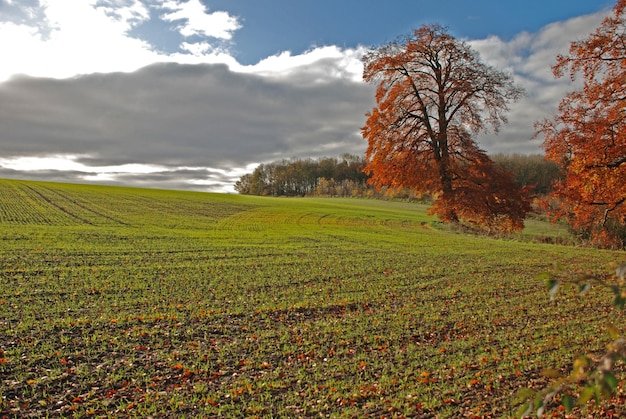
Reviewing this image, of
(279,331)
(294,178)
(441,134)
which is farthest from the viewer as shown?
(294,178)

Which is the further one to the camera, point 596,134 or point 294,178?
point 294,178

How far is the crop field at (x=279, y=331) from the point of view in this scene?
680 cm

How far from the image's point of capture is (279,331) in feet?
32.6

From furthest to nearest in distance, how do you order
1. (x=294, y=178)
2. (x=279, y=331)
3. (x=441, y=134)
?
(x=294, y=178) < (x=441, y=134) < (x=279, y=331)

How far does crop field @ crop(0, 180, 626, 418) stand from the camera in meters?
6.80

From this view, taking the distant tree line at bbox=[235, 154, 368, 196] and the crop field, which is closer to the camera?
the crop field

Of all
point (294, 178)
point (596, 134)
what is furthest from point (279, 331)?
point (294, 178)

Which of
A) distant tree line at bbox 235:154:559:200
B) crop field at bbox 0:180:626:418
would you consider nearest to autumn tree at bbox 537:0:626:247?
crop field at bbox 0:180:626:418

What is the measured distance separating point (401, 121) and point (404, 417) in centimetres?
2195

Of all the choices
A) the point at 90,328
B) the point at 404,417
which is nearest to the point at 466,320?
the point at 404,417

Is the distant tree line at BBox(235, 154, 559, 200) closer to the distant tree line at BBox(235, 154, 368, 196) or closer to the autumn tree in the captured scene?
the distant tree line at BBox(235, 154, 368, 196)

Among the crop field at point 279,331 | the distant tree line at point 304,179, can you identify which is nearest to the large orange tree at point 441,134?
the crop field at point 279,331

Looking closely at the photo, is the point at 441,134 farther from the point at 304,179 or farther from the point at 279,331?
the point at 304,179

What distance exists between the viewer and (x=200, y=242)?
24453mm
